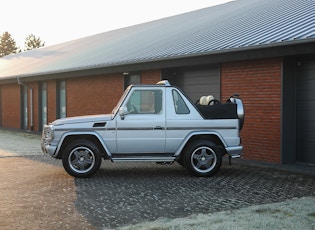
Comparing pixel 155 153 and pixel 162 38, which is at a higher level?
pixel 162 38

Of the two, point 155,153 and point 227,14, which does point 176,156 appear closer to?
point 155,153

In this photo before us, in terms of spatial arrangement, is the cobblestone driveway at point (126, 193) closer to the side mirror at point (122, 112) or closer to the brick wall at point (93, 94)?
the side mirror at point (122, 112)

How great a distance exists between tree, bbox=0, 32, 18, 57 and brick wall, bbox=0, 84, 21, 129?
7954 cm

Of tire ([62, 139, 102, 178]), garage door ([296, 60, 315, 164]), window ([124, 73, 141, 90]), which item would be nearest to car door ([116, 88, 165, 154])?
tire ([62, 139, 102, 178])

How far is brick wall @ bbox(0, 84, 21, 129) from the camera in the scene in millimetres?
25781

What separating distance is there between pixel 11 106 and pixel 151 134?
1932 centimetres

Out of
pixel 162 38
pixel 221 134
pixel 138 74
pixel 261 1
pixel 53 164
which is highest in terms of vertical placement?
pixel 261 1

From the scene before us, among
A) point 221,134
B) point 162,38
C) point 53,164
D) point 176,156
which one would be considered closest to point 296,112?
point 221,134

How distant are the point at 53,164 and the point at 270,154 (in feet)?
17.9

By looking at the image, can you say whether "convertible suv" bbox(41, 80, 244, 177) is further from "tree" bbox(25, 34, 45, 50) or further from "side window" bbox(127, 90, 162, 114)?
"tree" bbox(25, 34, 45, 50)

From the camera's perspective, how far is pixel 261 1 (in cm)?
1759

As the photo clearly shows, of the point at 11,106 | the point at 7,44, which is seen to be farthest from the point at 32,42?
the point at 11,106

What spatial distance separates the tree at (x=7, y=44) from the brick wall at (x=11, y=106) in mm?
79537

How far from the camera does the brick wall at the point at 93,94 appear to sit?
696 inches
